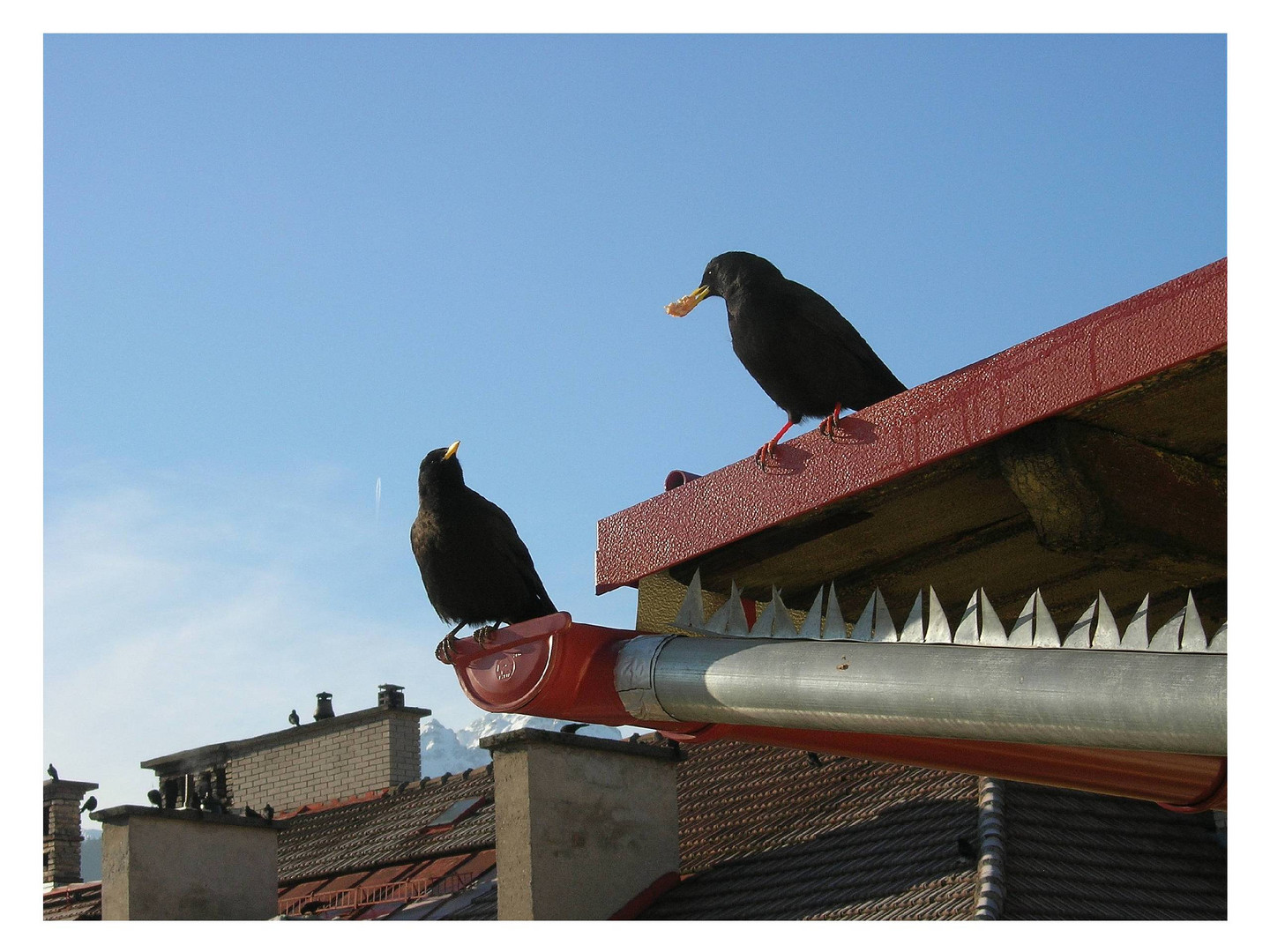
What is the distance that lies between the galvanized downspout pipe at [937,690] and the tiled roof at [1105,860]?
5.37m

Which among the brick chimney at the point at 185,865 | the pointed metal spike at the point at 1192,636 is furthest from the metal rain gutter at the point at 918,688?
the brick chimney at the point at 185,865

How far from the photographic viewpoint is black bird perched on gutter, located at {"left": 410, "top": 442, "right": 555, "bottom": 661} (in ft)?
19.2

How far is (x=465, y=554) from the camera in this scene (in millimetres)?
5863

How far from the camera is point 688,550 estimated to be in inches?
141

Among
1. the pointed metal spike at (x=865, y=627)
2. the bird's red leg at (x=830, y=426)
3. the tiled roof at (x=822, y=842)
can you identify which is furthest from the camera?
the tiled roof at (x=822, y=842)

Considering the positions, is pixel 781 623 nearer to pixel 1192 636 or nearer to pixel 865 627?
pixel 865 627

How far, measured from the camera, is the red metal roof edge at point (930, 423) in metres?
2.74

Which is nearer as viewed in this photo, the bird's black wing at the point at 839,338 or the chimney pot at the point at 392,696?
the bird's black wing at the point at 839,338

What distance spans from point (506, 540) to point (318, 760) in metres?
15.3

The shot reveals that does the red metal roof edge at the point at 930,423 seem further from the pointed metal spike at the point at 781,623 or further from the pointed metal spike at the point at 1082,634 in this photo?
the pointed metal spike at the point at 1082,634

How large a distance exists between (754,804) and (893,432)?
878 centimetres

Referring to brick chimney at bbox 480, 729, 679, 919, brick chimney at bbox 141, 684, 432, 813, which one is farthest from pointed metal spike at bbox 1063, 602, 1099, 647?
brick chimney at bbox 141, 684, 432, 813

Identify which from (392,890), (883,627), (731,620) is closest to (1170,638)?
(883,627)

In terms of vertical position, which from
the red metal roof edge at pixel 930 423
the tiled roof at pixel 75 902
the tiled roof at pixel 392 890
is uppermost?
the red metal roof edge at pixel 930 423
